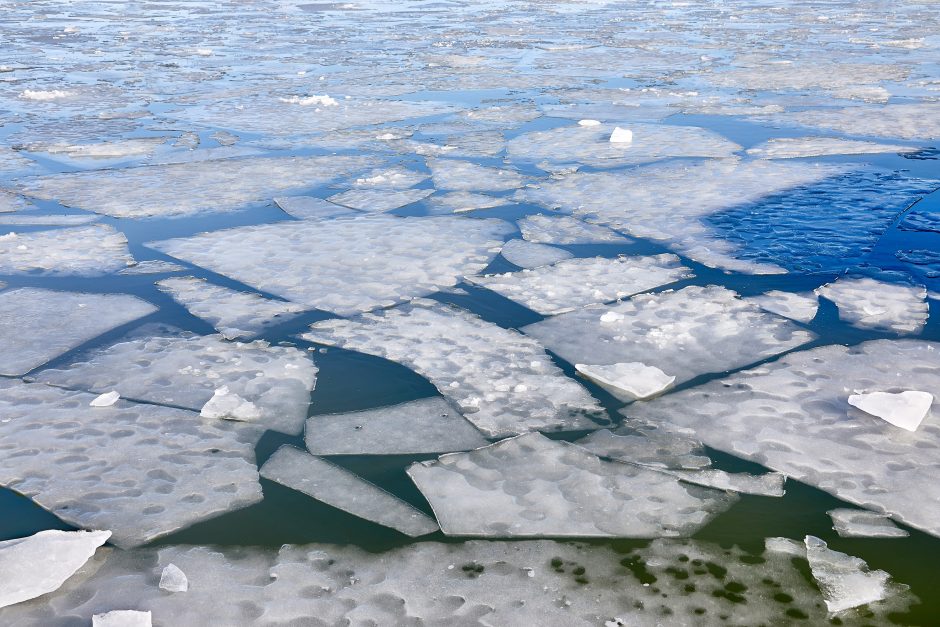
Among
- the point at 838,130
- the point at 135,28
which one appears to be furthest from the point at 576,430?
the point at 135,28

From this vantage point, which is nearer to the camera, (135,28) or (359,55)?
(359,55)

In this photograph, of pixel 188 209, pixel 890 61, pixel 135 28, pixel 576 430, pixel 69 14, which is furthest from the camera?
pixel 69 14

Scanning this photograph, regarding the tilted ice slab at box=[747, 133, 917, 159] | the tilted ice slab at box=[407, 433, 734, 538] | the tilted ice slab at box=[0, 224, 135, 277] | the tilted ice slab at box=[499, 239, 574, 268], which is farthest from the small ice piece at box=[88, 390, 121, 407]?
the tilted ice slab at box=[747, 133, 917, 159]

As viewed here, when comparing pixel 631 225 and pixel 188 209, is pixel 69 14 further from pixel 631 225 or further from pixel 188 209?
pixel 631 225

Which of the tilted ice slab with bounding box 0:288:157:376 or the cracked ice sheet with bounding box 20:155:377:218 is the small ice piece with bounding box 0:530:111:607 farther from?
the cracked ice sheet with bounding box 20:155:377:218

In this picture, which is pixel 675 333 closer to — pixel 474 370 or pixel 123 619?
pixel 474 370

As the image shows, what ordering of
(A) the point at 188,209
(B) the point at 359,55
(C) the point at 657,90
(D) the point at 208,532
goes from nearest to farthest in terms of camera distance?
(D) the point at 208,532
(A) the point at 188,209
(C) the point at 657,90
(B) the point at 359,55

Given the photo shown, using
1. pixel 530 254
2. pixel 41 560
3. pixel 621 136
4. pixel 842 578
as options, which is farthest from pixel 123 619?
pixel 621 136
